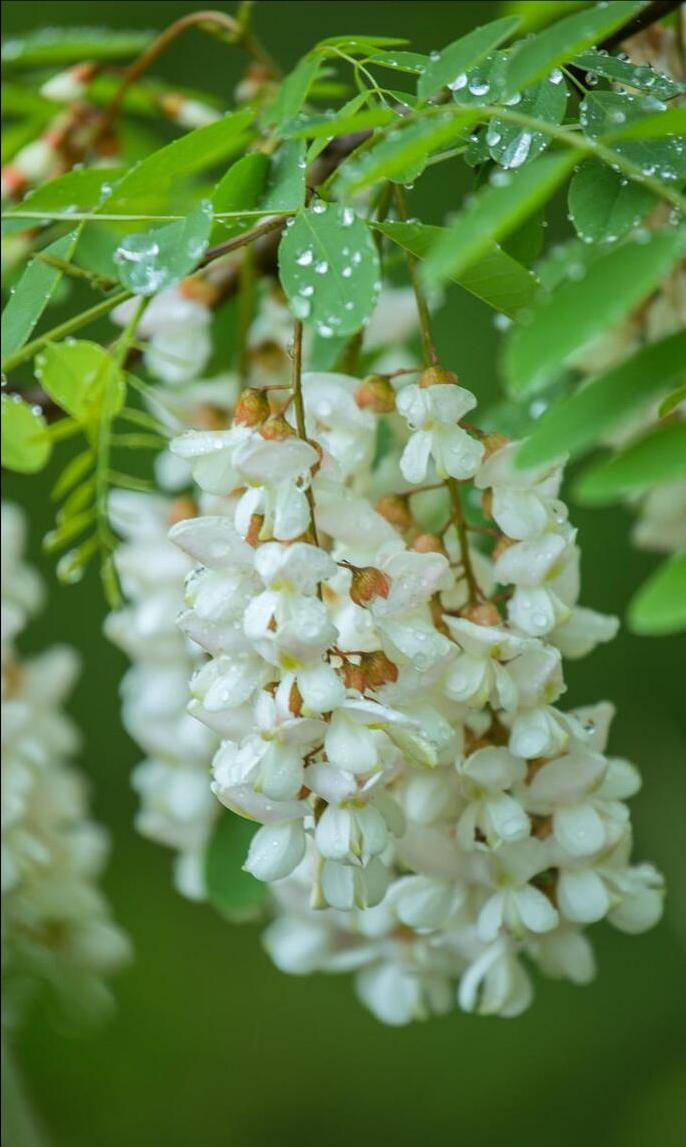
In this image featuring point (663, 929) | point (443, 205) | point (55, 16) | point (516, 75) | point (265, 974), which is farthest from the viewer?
point (265, 974)

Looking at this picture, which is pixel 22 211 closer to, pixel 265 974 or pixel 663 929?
pixel 663 929

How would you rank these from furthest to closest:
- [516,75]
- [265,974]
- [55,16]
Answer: [265,974], [55,16], [516,75]

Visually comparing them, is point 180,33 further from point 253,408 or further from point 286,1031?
point 286,1031

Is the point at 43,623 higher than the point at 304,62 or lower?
lower

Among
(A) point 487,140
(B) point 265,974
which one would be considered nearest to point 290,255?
(A) point 487,140

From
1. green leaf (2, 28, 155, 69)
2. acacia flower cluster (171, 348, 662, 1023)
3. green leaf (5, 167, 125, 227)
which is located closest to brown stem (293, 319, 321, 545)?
acacia flower cluster (171, 348, 662, 1023)

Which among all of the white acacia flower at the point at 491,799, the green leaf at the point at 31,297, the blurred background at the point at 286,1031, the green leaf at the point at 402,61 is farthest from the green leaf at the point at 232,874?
the blurred background at the point at 286,1031
